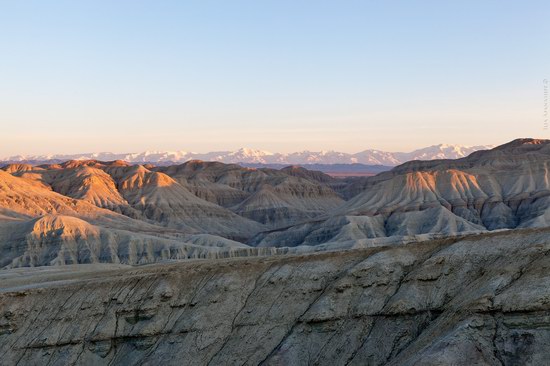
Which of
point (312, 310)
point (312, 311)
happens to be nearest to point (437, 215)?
point (312, 310)

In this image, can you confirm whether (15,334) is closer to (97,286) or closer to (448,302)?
(97,286)

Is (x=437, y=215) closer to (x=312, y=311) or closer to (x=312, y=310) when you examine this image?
(x=312, y=310)

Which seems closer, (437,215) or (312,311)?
(312,311)

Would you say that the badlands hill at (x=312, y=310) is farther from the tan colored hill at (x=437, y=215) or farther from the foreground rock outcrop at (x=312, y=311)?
the tan colored hill at (x=437, y=215)

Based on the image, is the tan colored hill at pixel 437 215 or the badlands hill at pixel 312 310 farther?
the tan colored hill at pixel 437 215

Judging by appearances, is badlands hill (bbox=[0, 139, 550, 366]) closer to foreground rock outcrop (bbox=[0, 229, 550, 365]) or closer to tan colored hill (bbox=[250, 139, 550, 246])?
foreground rock outcrop (bbox=[0, 229, 550, 365])

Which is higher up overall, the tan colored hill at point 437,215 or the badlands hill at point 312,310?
Result: the badlands hill at point 312,310

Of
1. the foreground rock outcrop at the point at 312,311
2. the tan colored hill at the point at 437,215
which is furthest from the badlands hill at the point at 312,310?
the tan colored hill at the point at 437,215

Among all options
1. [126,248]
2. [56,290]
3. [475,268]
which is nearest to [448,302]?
[475,268]
